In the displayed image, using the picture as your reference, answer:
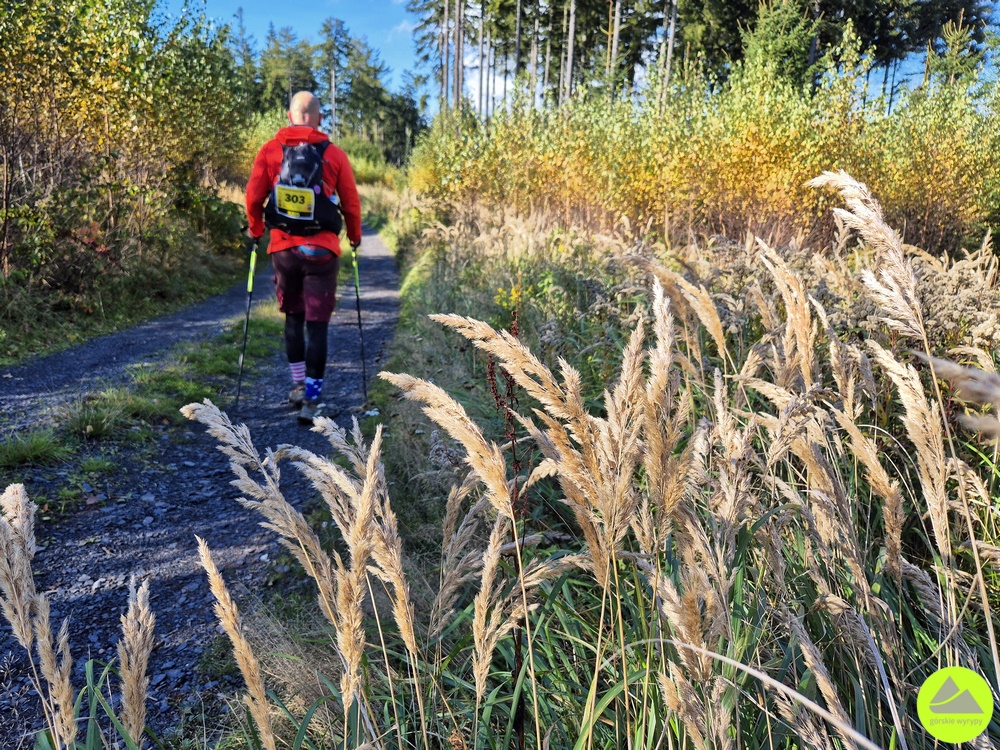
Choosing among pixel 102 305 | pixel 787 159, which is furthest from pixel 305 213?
pixel 787 159

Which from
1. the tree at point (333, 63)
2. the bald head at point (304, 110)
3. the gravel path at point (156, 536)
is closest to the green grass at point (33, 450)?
the gravel path at point (156, 536)

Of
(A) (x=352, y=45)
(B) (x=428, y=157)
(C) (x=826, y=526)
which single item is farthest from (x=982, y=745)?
(A) (x=352, y=45)

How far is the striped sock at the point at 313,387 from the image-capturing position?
5.42 meters

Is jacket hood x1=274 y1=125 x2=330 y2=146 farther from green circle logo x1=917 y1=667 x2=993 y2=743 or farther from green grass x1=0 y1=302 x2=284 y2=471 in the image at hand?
green circle logo x1=917 y1=667 x2=993 y2=743

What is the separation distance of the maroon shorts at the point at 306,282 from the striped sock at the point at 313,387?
1.76 feet

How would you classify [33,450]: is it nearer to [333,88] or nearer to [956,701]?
[956,701]

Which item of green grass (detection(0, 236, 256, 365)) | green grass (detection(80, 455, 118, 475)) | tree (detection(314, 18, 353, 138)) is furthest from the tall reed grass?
tree (detection(314, 18, 353, 138))

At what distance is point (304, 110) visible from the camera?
505cm

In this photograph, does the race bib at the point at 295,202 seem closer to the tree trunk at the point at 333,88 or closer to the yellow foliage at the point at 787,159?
the yellow foliage at the point at 787,159

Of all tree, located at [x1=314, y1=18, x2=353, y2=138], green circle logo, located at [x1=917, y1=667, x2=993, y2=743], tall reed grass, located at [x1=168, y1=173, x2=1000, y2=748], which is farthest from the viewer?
tree, located at [x1=314, y1=18, x2=353, y2=138]

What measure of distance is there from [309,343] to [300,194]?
1.22 m

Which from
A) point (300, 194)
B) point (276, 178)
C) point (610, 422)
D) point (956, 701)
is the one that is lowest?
point (956, 701)

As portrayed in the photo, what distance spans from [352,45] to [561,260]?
64.8 m

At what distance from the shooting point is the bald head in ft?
16.6
